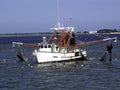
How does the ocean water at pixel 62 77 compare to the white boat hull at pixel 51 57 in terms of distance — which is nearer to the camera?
the ocean water at pixel 62 77

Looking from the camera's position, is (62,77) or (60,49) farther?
(60,49)

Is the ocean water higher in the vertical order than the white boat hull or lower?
lower

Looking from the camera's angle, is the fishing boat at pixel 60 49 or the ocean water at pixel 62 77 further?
the fishing boat at pixel 60 49

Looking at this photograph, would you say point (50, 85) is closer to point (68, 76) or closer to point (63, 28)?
point (68, 76)

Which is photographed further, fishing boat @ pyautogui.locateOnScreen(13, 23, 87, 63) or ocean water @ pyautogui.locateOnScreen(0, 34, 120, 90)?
fishing boat @ pyautogui.locateOnScreen(13, 23, 87, 63)

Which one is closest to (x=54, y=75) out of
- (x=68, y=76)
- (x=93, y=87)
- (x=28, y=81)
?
(x=68, y=76)

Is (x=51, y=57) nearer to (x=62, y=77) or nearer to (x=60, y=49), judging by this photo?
(x=60, y=49)

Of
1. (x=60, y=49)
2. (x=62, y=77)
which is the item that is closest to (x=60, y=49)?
(x=60, y=49)

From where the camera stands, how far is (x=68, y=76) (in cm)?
5225

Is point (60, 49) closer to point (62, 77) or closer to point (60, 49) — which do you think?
point (60, 49)

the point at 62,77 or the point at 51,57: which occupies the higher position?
the point at 51,57

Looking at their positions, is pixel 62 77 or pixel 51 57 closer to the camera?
pixel 62 77

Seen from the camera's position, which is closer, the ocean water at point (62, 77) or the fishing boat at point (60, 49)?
the ocean water at point (62, 77)

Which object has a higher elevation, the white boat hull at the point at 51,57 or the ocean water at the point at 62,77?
the white boat hull at the point at 51,57
